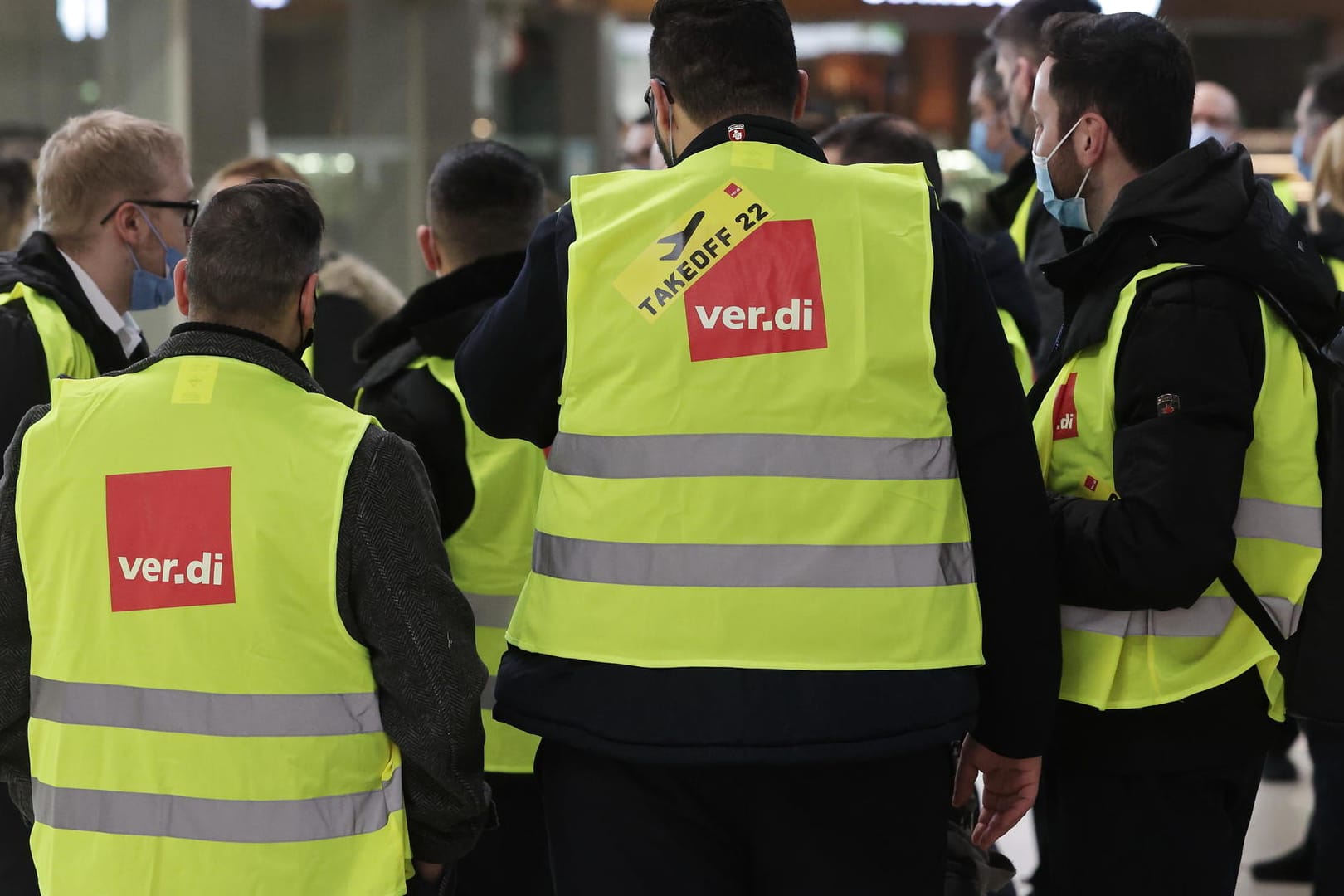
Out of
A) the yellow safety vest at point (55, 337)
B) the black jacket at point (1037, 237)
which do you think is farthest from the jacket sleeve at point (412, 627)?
the black jacket at point (1037, 237)

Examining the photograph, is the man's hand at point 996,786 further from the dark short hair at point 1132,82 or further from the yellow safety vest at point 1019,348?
the yellow safety vest at point 1019,348

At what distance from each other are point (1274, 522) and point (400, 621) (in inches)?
47.5

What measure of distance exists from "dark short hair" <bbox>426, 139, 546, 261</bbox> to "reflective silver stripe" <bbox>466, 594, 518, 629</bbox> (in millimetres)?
628

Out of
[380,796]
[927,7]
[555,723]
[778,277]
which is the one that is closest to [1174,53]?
[778,277]

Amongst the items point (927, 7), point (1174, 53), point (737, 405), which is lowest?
point (737, 405)

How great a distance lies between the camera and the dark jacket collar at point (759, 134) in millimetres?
1896

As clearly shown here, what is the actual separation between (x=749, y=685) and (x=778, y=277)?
19.1 inches

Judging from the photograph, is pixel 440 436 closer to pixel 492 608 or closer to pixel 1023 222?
pixel 492 608

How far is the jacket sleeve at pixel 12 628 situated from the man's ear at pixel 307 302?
34 centimetres

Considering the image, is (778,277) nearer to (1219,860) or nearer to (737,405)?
(737,405)

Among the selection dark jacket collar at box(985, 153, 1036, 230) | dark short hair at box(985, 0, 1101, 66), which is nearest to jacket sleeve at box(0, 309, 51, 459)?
dark short hair at box(985, 0, 1101, 66)

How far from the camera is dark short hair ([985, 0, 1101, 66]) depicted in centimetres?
358

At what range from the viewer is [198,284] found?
6.29 feet

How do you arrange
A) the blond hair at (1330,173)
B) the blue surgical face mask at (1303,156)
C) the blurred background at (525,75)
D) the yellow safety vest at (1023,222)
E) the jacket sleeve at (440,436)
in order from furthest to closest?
the blurred background at (525,75), the blue surgical face mask at (1303,156), the blond hair at (1330,173), the yellow safety vest at (1023,222), the jacket sleeve at (440,436)
